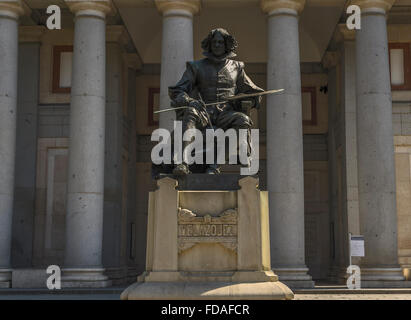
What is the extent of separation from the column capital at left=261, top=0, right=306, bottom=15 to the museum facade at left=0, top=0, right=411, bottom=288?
0.05 metres

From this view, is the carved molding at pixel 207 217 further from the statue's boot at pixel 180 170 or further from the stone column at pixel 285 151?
the stone column at pixel 285 151

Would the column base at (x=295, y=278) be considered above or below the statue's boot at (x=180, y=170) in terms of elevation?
below

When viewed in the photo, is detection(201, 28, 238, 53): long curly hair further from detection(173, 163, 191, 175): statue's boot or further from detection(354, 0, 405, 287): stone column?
detection(354, 0, 405, 287): stone column

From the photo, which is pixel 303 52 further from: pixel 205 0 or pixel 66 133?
pixel 66 133

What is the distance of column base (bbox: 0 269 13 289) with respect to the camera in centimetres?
2608

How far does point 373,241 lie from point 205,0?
1172 cm

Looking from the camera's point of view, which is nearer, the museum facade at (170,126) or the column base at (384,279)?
the column base at (384,279)

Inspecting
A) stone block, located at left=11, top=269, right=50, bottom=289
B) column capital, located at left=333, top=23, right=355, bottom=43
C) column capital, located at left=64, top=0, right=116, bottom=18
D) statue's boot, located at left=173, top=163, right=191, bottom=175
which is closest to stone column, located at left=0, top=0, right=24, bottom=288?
stone block, located at left=11, top=269, right=50, bottom=289

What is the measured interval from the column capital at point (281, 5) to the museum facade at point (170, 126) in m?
0.05

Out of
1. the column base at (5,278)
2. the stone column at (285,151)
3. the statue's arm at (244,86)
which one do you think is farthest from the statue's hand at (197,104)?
the column base at (5,278)

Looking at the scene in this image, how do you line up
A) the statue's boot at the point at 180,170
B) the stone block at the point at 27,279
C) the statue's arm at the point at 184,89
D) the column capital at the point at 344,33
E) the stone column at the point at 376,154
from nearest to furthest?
1. the statue's boot at the point at 180,170
2. the statue's arm at the point at 184,89
3. the stone column at the point at 376,154
4. the stone block at the point at 27,279
5. the column capital at the point at 344,33

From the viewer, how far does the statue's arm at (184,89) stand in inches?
590

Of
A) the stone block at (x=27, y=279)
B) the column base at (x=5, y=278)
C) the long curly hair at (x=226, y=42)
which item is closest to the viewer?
the long curly hair at (x=226, y=42)
